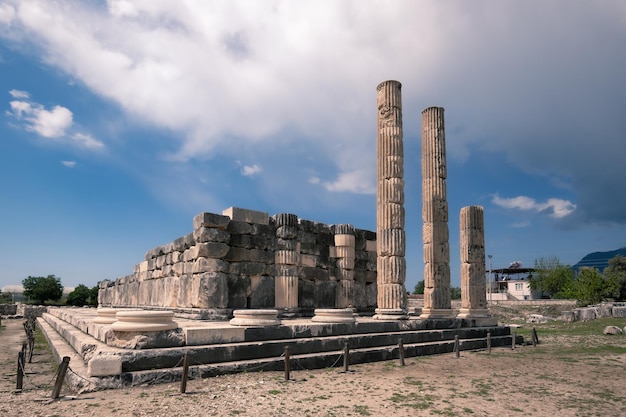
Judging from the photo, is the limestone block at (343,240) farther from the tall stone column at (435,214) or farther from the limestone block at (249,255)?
the limestone block at (249,255)

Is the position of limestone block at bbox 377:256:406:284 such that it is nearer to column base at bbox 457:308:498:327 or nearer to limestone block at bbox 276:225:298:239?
limestone block at bbox 276:225:298:239

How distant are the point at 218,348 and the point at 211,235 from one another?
593 centimetres

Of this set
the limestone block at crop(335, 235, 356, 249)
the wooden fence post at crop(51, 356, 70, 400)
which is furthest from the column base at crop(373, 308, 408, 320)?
the wooden fence post at crop(51, 356, 70, 400)

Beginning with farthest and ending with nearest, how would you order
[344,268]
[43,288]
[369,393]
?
[43,288], [344,268], [369,393]

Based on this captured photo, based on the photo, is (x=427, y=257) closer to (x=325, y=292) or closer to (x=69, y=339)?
(x=325, y=292)

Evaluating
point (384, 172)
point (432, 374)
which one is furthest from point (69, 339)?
point (384, 172)

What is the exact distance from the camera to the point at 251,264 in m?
16.6

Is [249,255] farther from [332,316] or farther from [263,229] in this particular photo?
[332,316]

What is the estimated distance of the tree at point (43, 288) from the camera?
6247 centimetres

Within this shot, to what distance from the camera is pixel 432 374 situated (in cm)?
1120

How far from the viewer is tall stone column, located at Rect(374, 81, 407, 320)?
643 inches

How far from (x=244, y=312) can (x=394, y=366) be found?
165 inches

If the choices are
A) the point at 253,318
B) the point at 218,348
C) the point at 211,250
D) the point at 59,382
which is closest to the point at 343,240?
the point at 211,250

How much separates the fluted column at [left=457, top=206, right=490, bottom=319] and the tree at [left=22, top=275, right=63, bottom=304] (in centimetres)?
6075
